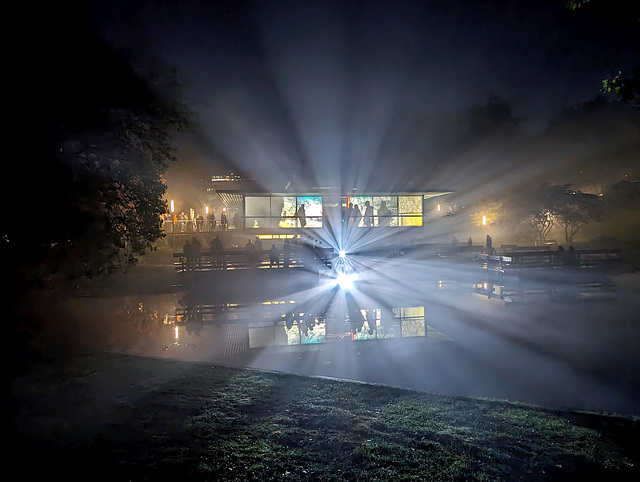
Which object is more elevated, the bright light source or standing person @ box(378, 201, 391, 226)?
standing person @ box(378, 201, 391, 226)

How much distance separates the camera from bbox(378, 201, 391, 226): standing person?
29.7m

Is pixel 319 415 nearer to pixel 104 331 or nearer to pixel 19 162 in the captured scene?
pixel 19 162

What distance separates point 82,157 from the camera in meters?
8.21

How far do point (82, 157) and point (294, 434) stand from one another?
255 inches

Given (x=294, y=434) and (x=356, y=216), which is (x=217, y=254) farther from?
(x=294, y=434)

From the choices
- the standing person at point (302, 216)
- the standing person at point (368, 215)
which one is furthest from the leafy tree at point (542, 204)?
the standing person at point (302, 216)

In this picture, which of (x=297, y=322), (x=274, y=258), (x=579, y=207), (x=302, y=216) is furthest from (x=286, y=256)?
(x=579, y=207)

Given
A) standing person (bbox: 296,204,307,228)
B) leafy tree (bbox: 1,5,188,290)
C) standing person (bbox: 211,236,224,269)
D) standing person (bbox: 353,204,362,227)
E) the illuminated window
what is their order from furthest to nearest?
1. the illuminated window
2. standing person (bbox: 353,204,362,227)
3. standing person (bbox: 296,204,307,228)
4. standing person (bbox: 211,236,224,269)
5. leafy tree (bbox: 1,5,188,290)

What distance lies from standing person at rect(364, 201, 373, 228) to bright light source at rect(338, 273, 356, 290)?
8781 millimetres

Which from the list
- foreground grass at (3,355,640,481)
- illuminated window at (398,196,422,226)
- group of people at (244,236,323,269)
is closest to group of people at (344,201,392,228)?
illuminated window at (398,196,422,226)

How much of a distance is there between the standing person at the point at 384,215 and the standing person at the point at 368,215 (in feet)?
1.87

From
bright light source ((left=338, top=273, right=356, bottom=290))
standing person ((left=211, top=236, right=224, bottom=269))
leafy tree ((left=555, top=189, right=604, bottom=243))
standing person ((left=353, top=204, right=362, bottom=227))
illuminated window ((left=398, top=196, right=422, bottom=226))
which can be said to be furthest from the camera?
leafy tree ((left=555, top=189, right=604, bottom=243))

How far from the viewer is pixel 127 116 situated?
8.87 meters

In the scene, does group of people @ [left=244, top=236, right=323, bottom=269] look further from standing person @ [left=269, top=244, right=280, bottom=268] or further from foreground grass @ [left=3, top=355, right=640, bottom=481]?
foreground grass @ [left=3, top=355, right=640, bottom=481]
